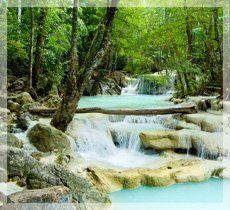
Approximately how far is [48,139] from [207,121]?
391cm

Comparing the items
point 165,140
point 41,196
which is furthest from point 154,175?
point 41,196

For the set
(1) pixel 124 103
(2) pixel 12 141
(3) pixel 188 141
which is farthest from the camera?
(1) pixel 124 103

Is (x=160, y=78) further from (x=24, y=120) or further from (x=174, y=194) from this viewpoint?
(x=174, y=194)

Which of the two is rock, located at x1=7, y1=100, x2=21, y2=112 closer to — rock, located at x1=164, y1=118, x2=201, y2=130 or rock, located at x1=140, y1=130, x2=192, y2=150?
rock, located at x1=140, y1=130, x2=192, y2=150

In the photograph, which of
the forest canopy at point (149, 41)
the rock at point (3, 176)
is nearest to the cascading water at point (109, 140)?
the rock at point (3, 176)

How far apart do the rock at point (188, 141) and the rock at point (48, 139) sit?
6.15 feet

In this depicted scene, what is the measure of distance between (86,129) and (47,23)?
552cm

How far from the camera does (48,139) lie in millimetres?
7273

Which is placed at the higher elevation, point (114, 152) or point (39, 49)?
point (39, 49)

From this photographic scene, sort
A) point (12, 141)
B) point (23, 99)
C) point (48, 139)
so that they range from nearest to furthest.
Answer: point (12, 141) < point (48, 139) < point (23, 99)

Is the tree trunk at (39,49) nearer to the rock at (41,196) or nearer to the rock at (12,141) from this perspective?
the rock at (12,141)

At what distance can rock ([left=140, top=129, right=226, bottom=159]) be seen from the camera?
7805 millimetres

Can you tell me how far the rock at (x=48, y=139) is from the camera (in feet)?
23.8

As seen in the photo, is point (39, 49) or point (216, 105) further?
point (39, 49)
